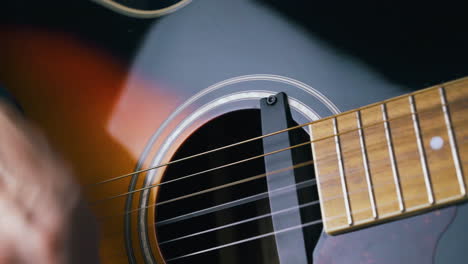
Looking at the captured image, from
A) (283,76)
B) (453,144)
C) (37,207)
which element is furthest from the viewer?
(283,76)

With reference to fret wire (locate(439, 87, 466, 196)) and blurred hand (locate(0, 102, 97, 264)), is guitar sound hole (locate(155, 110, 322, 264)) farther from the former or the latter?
fret wire (locate(439, 87, 466, 196))

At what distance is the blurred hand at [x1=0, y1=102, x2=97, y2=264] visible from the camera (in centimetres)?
75

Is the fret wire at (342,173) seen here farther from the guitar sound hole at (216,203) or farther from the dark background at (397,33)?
the guitar sound hole at (216,203)

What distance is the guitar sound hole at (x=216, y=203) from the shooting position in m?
0.99

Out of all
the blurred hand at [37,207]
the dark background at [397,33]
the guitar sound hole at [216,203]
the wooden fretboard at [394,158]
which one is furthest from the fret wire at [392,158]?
the blurred hand at [37,207]

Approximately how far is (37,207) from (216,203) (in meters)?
0.43

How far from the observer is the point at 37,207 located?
2.57 ft

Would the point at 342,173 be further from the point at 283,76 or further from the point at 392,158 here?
the point at 283,76

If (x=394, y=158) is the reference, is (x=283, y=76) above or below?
above

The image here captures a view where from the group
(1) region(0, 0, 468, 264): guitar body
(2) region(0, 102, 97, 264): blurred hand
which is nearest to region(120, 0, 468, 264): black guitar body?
(1) region(0, 0, 468, 264): guitar body

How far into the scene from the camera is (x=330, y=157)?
736 millimetres

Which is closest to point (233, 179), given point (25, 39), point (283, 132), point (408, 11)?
point (283, 132)

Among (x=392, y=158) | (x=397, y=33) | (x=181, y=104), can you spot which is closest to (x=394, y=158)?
(x=392, y=158)

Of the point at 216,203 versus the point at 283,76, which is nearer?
the point at 283,76
